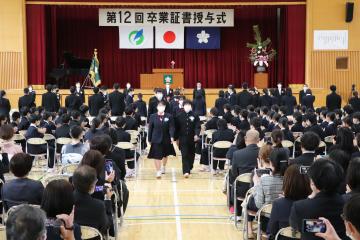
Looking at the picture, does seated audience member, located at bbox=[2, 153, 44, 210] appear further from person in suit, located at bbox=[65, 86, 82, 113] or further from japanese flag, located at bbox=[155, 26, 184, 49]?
japanese flag, located at bbox=[155, 26, 184, 49]

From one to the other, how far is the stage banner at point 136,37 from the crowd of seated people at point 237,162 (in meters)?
8.33

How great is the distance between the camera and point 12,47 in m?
23.9

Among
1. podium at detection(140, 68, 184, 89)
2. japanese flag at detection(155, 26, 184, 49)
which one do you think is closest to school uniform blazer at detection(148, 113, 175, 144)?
podium at detection(140, 68, 184, 89)

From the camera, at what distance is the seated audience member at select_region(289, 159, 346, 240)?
475 centimetres

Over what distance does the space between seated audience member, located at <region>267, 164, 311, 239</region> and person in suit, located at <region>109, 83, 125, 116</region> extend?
41.4ft

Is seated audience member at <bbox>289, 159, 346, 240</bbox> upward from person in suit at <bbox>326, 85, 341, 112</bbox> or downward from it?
downward

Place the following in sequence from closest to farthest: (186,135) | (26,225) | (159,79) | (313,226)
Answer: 1. (26,225)
2. (313,226)
3. (186,135)
4. (159,79)

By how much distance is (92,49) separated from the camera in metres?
28.4

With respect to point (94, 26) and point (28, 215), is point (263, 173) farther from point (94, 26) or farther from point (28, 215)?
point (94, 26)

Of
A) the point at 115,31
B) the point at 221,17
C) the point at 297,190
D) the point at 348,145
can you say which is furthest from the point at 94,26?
the point at 297,190

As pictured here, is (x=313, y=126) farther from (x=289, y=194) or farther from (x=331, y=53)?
(x=331, y=53)

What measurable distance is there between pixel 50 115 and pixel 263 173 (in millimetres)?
8080

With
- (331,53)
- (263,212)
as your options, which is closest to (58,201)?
(263,212)

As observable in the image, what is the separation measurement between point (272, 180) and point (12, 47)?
19172mm
